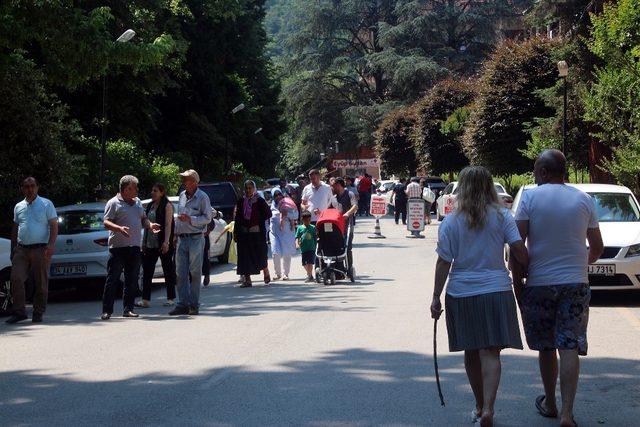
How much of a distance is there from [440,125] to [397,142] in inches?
328

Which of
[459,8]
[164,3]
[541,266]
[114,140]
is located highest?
[459,8]

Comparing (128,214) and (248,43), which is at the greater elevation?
(248,43)

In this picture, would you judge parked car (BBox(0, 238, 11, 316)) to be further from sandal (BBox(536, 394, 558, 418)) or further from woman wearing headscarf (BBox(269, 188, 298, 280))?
sandal (BBox(536, 394, 558, 418))

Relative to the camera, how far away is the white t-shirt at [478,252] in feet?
22.0

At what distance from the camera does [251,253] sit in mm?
17750

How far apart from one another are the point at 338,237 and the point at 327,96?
178ft

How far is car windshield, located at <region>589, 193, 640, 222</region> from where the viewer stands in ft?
50.4

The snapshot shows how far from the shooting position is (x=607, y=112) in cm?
2636

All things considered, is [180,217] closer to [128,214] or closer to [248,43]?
[128,214]

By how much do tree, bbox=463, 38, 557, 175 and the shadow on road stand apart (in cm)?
3393

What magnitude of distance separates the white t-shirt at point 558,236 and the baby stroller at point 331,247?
10.6 meters

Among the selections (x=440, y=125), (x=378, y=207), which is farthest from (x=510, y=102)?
(x=440, y=125)

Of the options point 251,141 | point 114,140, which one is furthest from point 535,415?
point 251,141

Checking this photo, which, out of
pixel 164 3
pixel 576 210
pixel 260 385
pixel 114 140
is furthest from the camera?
pixel 114 140
